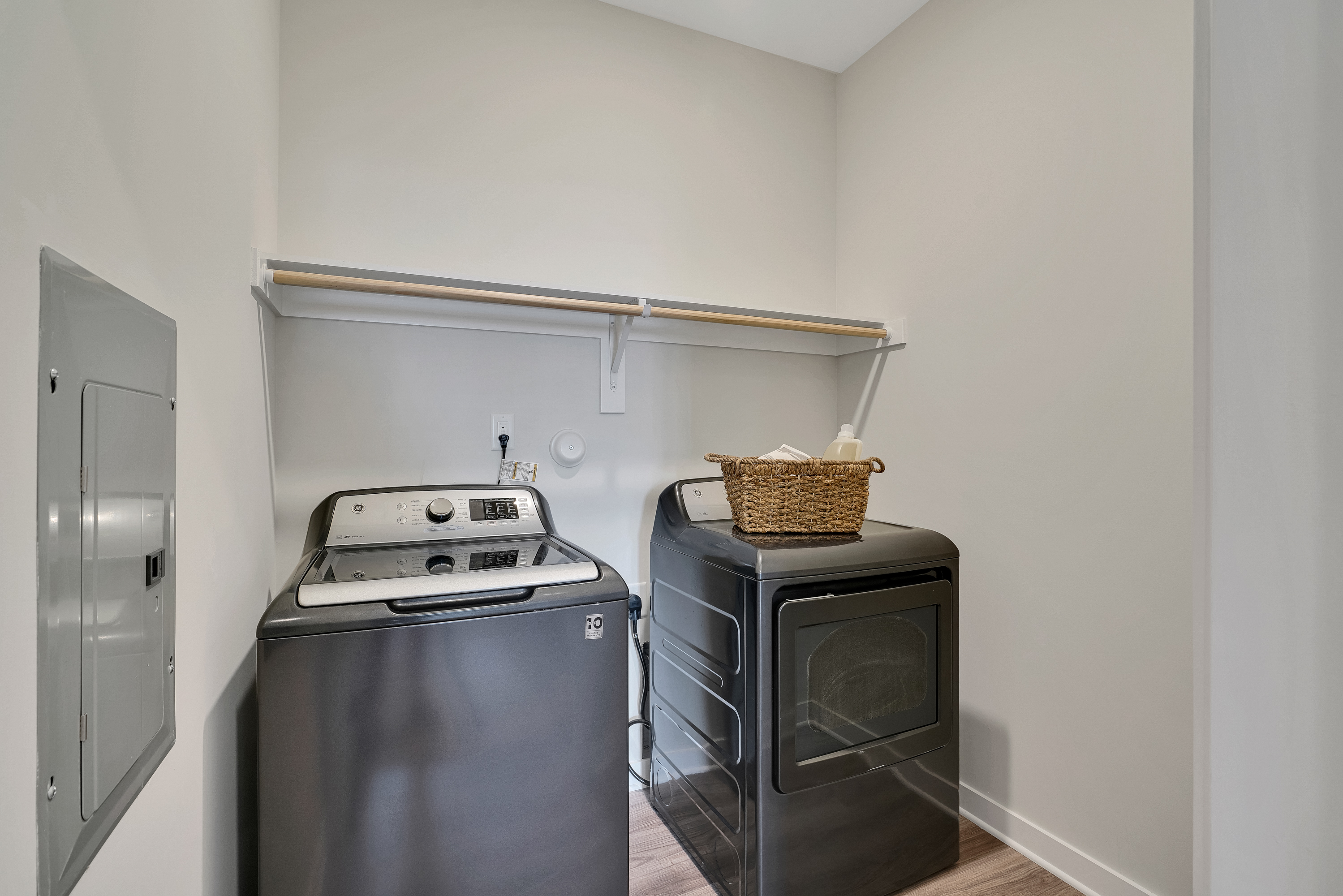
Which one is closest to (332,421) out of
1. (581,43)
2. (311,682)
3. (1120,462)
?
(311,682)

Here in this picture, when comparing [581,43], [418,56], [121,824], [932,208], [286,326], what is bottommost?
[121,824]

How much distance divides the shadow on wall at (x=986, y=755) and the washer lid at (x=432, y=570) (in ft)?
4.42

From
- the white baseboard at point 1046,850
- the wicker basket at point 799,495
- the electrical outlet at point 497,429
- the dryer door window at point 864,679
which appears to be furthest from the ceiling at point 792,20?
the white baseboard at point 1046,850

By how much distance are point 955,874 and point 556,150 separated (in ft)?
7.79

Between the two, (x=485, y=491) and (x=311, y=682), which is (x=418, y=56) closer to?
(x=485, y=491)

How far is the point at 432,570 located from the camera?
51.1 inches

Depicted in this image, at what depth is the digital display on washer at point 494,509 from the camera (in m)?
1.71

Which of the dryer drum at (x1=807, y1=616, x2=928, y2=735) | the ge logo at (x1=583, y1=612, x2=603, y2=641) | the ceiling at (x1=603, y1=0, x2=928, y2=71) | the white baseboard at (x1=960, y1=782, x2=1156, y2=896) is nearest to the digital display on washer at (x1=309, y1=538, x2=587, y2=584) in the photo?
the ge logo at (x1=583, y1=612, x2=603, y2=641)

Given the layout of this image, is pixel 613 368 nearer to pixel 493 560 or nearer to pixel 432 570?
pixel 493 560

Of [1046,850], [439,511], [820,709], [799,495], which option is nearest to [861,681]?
[820,709]

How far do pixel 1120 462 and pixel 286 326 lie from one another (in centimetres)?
216

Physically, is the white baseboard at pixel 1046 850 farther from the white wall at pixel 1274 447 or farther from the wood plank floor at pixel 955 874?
the white wall at pixel 1274 447

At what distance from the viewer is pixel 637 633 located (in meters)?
2.04

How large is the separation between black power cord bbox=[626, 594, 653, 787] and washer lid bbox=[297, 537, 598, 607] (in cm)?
56
